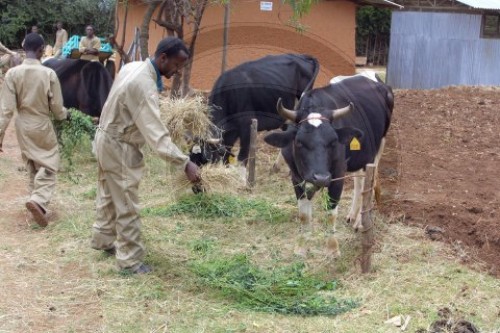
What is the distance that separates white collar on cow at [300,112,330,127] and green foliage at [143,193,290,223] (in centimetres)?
159

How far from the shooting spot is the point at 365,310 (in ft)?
16.1

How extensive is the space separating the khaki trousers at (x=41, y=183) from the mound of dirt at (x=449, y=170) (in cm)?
364

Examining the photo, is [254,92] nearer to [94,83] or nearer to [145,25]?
[145,25]

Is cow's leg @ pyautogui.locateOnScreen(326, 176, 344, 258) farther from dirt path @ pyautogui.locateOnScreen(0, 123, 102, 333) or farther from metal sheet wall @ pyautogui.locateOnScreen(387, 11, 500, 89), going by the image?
metal sheet wall @ pyautogui.locateOnScreen(387, 11, 500, 89)

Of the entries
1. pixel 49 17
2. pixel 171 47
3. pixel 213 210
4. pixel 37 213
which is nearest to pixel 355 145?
pixel 213 210

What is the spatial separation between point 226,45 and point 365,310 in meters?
9.12

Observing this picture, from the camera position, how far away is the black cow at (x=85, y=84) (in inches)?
420

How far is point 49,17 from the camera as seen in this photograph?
27.7 m

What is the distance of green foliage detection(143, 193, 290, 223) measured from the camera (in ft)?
23.6

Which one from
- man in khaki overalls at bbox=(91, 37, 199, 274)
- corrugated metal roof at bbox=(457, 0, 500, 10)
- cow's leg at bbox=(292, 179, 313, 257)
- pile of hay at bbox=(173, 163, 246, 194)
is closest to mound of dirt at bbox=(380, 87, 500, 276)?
cow's leg at bbox=(292, 179, 313, 257)

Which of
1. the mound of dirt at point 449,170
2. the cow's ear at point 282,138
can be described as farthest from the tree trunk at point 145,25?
the cow's ear at point 282,138

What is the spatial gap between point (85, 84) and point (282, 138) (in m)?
5.58

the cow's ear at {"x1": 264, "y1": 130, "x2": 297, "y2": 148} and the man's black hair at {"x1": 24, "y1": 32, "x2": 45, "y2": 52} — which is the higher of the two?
the man's black hair at {"x1": 24, "y1": 32, "x2": 45, "y2": 52}

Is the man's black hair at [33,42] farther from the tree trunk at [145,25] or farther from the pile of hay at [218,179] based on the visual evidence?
the tree trunk at [145,25]
